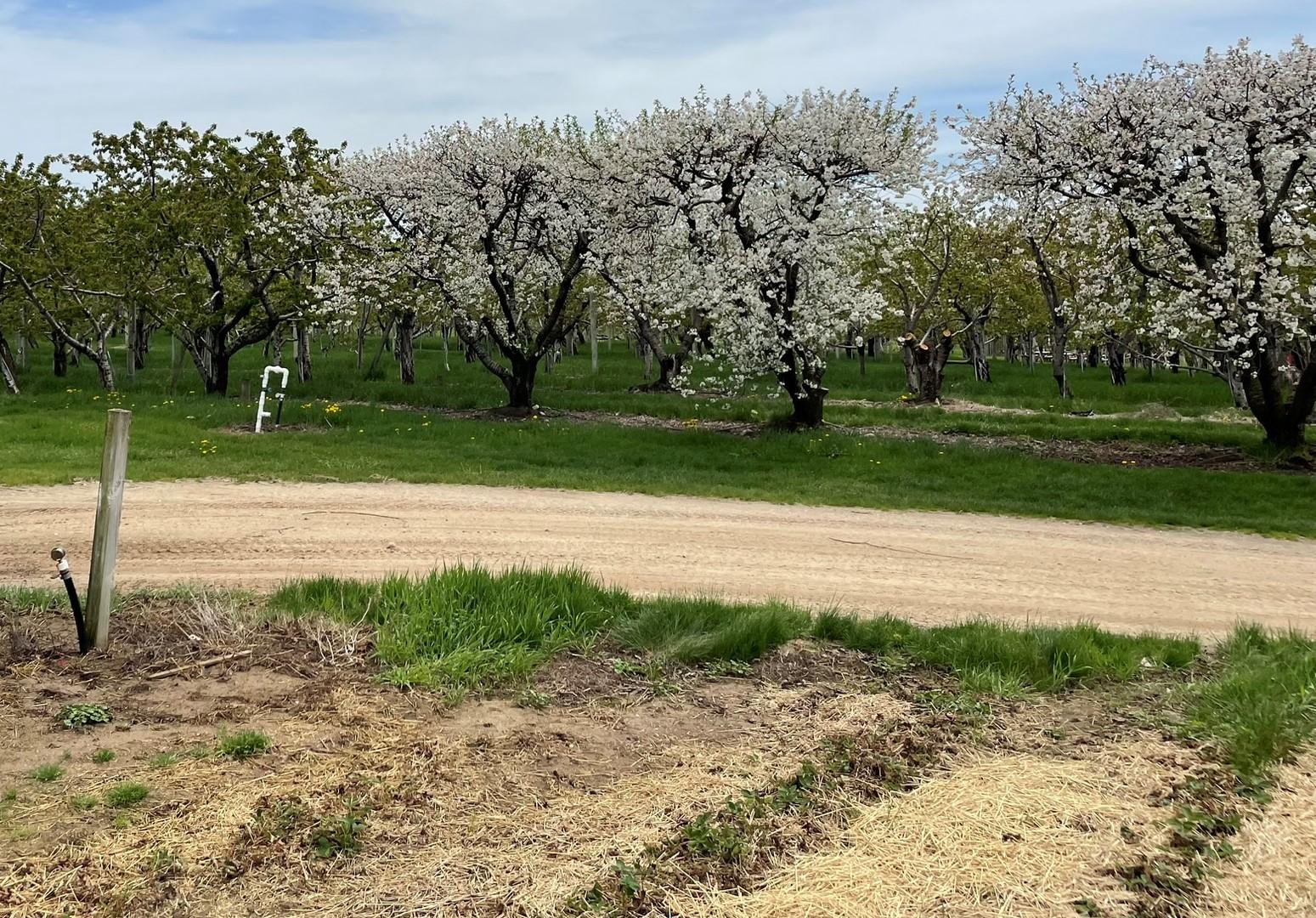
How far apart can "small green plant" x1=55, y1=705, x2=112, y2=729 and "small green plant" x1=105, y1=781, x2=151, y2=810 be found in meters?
0.75

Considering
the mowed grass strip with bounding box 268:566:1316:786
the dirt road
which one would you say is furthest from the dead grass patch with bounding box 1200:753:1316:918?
the dirt road

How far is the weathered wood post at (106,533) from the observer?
5.12 metres

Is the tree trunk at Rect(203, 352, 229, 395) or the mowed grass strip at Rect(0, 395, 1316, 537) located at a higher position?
the tree trunk at Rect(203, 352, 229, 395)

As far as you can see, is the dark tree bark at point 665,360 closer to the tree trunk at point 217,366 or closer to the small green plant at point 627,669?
the tree trunk at point 217,366

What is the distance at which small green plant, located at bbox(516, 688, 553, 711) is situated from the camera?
4715 millimetres

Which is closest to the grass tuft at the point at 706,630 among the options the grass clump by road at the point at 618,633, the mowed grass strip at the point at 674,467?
the grass clump by road at the point at 618,633

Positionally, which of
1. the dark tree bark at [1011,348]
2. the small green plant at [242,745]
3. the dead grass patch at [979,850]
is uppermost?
the dark tree bark at [1011,348]

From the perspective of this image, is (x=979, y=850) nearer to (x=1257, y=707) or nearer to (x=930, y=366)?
(x=1257, y=707)

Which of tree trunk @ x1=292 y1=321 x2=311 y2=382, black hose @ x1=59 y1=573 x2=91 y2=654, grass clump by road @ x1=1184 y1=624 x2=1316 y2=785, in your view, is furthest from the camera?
tree trunk @ x1=292 y1=321 x2=311 y2=382

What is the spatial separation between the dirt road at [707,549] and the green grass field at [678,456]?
→ 83cm

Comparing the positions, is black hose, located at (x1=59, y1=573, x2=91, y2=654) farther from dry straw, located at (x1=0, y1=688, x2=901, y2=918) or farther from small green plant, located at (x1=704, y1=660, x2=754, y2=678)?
small green plant, located at (x1=704, y1=660, x2=754, y2=678)

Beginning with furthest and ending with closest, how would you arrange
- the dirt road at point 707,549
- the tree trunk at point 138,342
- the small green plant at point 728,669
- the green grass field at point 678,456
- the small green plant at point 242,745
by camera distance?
the tree trunk at point 138,342 < the green grass field at point 678,456 < the dirt road at point 707,549 < the small green plant at point 728,669 < the small green plant at point 242,745

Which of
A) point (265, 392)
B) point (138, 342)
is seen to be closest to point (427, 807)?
point (265, 392)

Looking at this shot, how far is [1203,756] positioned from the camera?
429 cm
